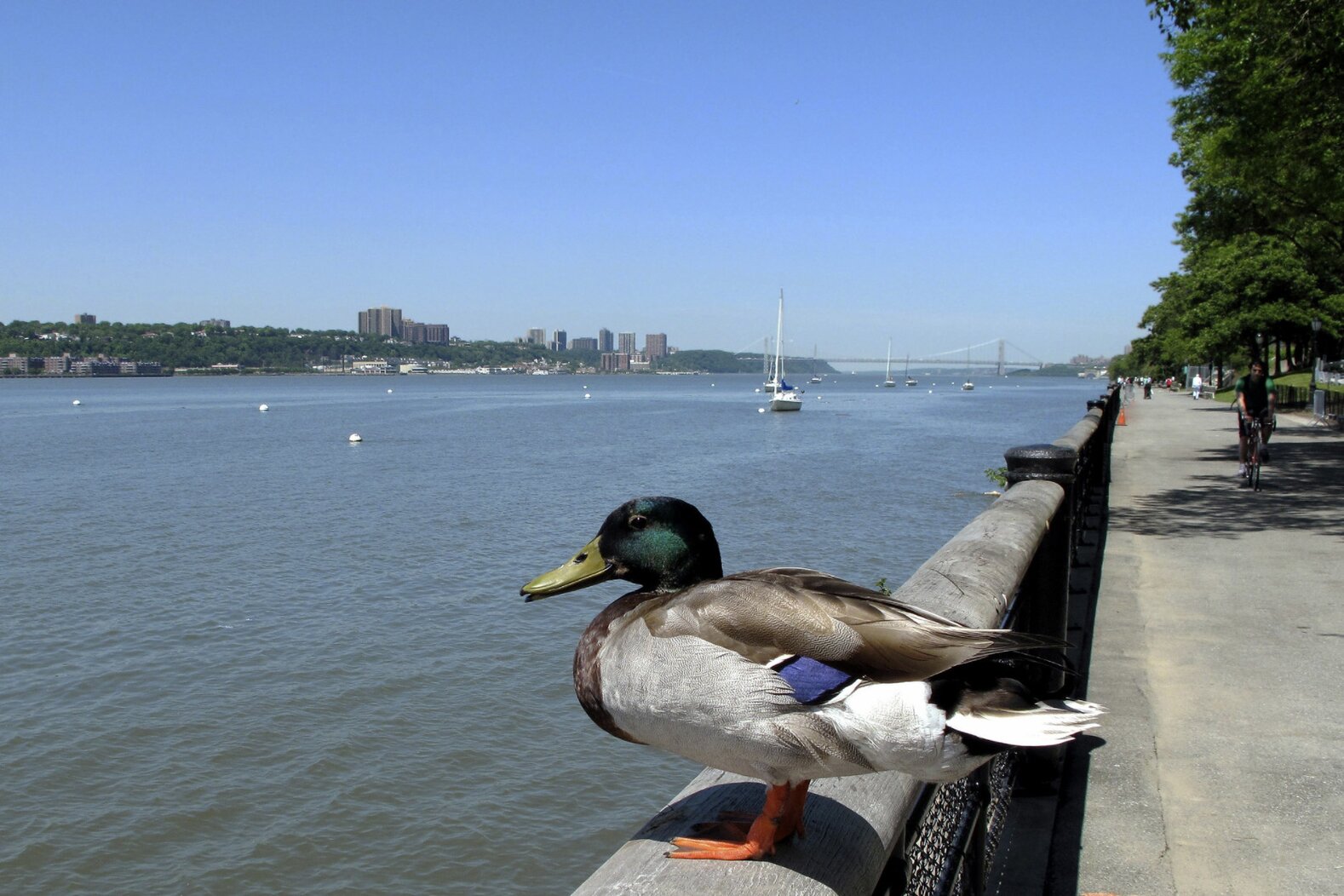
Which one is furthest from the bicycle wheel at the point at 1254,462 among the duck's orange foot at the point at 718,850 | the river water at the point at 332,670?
the duck's orange foot at the point at 718,850

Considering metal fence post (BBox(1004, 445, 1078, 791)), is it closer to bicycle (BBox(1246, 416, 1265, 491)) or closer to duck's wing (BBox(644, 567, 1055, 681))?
duck's wing (BBox(644, 567, 1055, 681))

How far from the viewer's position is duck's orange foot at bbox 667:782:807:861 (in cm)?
176

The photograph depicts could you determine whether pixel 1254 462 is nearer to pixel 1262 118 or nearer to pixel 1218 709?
pixel 1262 118

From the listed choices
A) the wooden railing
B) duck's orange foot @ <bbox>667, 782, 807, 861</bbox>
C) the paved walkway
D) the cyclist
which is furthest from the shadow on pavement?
duck's orange foot @ <bbox>667, 782, 807, 861</bbox>

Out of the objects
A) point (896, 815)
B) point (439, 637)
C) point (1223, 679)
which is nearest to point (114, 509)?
point (439, 637)

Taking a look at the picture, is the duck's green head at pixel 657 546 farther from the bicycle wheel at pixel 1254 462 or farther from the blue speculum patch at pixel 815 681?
the bicycle wheel at pixel 1254 462

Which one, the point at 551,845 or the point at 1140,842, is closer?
the point at 1140,842

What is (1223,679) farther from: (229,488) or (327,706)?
(229,488)

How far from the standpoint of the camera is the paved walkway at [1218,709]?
12.5 ft

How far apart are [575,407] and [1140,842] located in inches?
4011

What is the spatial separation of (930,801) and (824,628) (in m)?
0.77

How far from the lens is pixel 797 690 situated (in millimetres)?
1991

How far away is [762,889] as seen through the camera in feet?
5.23

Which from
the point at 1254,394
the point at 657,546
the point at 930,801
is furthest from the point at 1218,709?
the point at 1254,394
